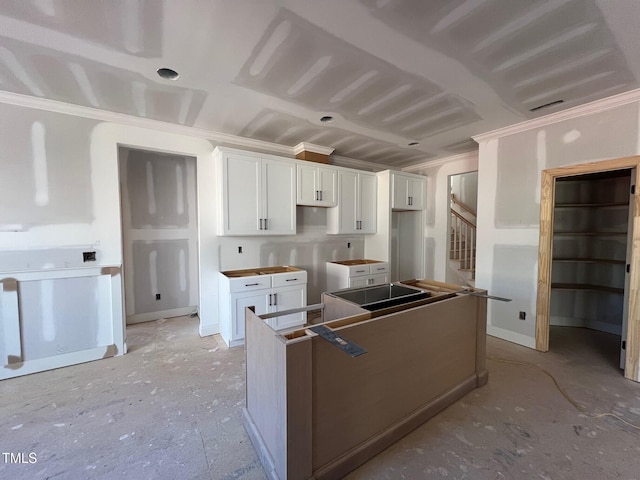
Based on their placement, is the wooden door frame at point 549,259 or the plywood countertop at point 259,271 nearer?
the wooden door frame at point 549,259

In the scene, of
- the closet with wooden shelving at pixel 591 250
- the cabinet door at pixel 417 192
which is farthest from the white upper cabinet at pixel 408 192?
the closet with wooden shelving at pixel 591 250

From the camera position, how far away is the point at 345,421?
5.01ft

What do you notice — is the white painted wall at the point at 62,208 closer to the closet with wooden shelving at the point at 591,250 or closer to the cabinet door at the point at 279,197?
the cabinet door at the point at 279,197

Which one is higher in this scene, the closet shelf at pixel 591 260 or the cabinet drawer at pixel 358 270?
the closet shelf at pixel 591 260

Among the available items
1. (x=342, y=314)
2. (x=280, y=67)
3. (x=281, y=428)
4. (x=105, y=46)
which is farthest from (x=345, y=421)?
(x=105, y=46)

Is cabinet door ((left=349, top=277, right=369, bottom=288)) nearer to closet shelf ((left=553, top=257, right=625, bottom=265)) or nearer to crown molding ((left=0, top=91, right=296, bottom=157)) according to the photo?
crown molding ((left=0, top=91, right=296, bottom=157))

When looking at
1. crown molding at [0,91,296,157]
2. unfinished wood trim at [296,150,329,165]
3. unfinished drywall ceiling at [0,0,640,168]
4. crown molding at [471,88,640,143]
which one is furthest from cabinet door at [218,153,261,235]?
crown molding at [471,88,640,143]

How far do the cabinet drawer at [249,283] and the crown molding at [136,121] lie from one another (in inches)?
70.9

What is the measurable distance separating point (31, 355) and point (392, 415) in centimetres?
332

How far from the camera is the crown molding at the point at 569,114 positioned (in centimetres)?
243

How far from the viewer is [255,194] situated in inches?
136

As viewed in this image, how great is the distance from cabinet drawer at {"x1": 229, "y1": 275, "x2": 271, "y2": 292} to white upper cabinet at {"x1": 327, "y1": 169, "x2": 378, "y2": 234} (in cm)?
143

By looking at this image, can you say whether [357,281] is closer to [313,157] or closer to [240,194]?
[313,157]

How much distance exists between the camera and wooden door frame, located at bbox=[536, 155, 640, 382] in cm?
244
